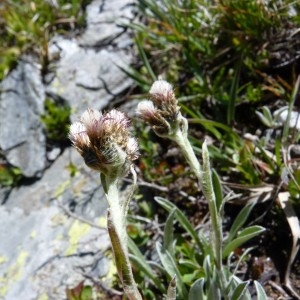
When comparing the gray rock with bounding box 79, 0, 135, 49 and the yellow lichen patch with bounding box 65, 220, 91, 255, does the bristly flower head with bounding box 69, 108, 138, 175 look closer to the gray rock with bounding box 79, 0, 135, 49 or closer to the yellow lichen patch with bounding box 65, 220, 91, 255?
the yellow lichen patch with bounding box 65, 220, 91, 255

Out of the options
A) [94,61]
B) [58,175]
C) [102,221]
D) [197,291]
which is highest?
[94,61]

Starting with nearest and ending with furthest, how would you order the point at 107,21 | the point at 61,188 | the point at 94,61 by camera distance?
the point at 61,188 → the point at 94,61 → the point at 107,21

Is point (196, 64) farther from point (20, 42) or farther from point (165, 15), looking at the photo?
point (20, 42)

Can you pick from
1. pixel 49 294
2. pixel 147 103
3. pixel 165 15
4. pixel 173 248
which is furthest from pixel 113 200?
pixel 165 15

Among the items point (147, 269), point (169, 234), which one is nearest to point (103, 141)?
point (169, 234)

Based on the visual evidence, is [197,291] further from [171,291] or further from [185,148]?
[185,148]

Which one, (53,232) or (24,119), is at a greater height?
(24,119)

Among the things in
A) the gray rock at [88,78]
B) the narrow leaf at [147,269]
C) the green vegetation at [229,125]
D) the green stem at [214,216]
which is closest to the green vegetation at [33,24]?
the gray rock at [88,78]
